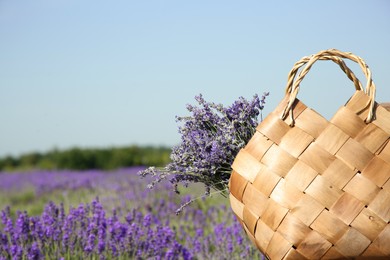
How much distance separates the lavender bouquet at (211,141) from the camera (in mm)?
2242

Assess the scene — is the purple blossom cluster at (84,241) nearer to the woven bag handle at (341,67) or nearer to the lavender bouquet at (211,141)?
the lavender bouquet at (211,141)

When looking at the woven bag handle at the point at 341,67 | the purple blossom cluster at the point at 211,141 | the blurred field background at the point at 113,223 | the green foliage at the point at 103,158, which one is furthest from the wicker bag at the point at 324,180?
the green foliage at the point at 103,158

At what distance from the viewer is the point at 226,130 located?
7.40 feet

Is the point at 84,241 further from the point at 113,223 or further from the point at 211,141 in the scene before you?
the point at 211,141

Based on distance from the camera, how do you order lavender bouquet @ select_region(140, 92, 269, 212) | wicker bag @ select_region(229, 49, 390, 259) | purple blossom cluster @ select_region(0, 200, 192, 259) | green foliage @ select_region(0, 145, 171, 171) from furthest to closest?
1. green foliage @ select_region(0, 145, 171, 171)
2. purple blossom cluster @ select_region(0, 200, 192, 259)
3. lavender bouquet @ select_region(140, 92, 269, 212)
4. wicker bag @ select_region(229, 49, 390, 259)

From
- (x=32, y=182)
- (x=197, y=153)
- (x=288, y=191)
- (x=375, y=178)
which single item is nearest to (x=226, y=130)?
(x=197, y=153)

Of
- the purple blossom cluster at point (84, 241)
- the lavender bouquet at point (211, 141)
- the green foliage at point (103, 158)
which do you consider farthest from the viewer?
the green foliage at point (103, 158)

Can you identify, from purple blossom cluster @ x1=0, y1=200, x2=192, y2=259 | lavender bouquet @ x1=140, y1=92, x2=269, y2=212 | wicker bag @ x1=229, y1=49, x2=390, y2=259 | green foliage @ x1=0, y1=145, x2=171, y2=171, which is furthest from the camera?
green foliage @ x1=0, y1=145, x2=171, y2=171

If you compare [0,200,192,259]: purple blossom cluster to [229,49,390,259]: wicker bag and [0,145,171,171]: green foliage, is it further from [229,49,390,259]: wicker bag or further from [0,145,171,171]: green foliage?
[0,145,171,171]: green foliage

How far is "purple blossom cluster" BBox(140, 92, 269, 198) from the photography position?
224 centimetres

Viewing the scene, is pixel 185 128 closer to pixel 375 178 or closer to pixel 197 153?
pixel 197 153

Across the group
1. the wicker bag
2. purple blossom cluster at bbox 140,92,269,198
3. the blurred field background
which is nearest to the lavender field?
the blurred field background

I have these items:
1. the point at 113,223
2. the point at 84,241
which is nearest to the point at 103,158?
the point at 113,223

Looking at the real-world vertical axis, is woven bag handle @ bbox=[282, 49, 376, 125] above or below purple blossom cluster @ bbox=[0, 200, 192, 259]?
above
